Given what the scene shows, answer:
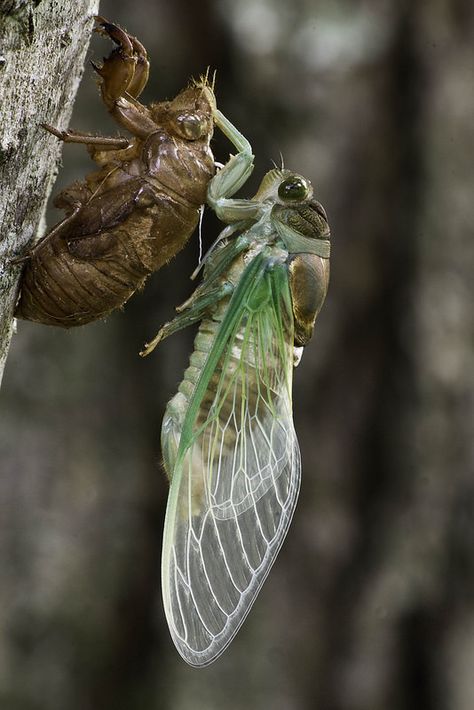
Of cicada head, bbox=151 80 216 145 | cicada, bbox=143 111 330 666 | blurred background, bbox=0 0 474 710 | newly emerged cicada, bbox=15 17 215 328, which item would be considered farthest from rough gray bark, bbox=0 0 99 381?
blurred background, bbox=0 0 474 710

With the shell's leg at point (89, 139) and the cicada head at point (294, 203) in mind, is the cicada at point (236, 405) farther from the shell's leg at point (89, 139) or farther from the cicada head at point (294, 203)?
the shell's leg at point (89, 139)

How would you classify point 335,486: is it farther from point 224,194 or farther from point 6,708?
point 224,194

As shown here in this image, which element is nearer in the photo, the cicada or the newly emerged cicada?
the newly emerged cicada

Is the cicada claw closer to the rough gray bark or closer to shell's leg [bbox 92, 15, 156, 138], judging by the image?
shell's leg [bbox 92, 15, 156, 138]

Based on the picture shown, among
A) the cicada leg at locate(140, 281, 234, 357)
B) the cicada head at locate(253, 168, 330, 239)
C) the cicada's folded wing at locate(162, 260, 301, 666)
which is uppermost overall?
the cicada head at locate(253, 168, 330, 239)

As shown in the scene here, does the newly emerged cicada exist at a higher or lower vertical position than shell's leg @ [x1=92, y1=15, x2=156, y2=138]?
lower

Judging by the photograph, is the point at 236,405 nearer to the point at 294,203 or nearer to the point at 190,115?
the point at 294,203

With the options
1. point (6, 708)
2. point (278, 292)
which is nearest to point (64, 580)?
point (6, 708)

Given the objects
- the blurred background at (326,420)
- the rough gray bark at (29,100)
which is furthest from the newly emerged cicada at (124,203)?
the blurred background at (326,420)
